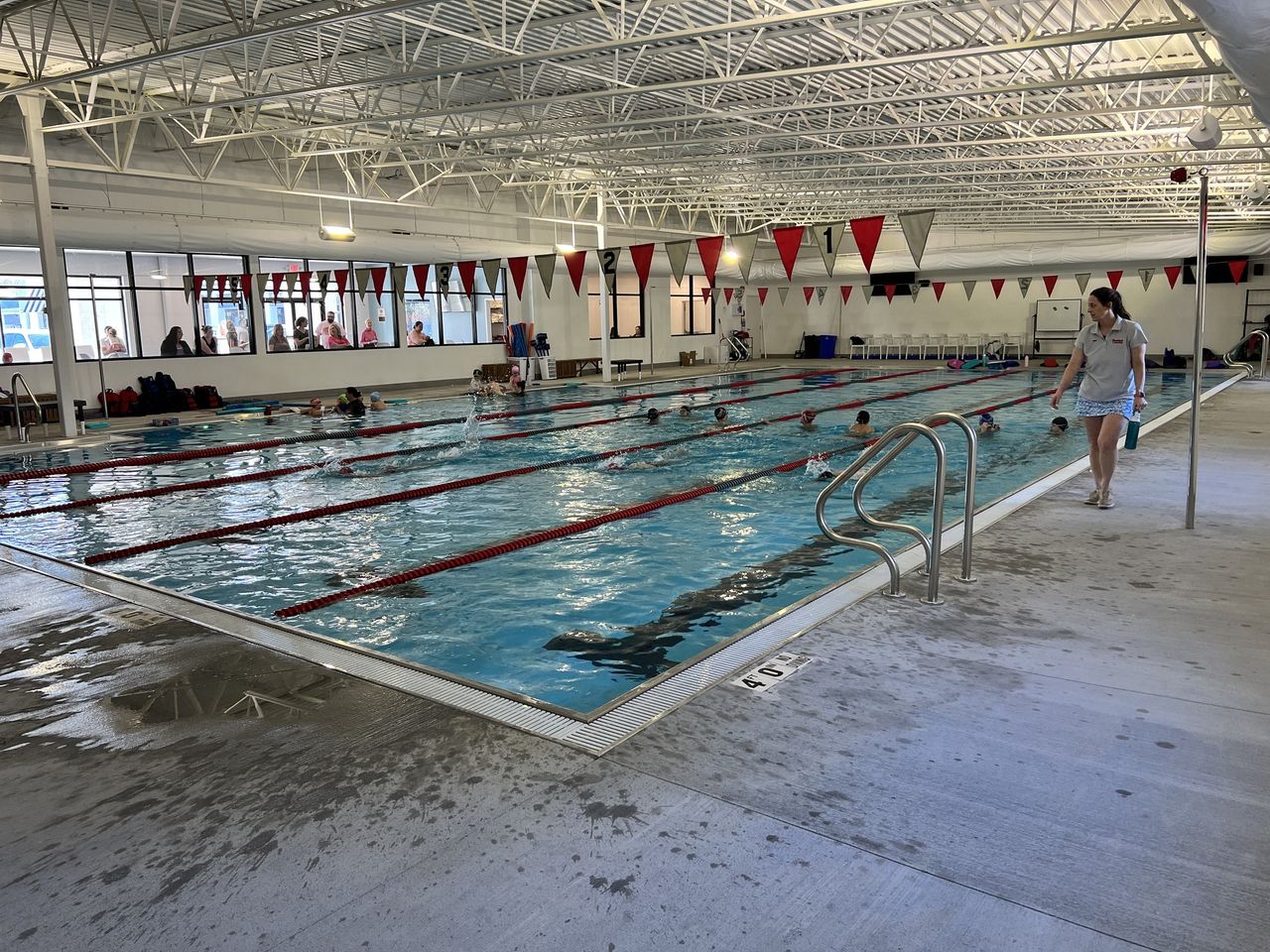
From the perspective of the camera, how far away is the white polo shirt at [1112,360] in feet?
20.4

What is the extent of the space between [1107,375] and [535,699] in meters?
4.85

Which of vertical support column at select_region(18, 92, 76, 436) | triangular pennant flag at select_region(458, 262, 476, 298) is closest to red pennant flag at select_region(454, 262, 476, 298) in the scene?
triangular pennant flag at select_region(458, 262, 476, 298)

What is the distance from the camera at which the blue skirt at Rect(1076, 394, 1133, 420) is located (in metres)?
6.27

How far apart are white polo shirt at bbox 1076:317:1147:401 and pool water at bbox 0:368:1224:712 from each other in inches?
66.5

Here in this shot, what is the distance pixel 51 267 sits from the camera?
1229cm

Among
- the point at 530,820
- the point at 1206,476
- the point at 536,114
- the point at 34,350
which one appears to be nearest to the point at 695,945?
the point at 530,820

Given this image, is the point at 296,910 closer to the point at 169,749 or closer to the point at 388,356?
the point at 169,749

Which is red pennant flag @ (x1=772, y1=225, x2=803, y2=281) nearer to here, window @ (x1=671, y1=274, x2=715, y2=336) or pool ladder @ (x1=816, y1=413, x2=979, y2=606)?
pool ladder @ (x1=816, y1=413, x2=979, y2=606)

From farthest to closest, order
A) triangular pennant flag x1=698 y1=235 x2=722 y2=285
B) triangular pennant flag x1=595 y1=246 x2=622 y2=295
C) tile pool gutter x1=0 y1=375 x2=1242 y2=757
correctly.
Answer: triangular pennant flag x1=595 y1=246 x2=622 y2=295 → triangular pennant flag x1=698 y1=235 x2=722 y2=285 → tile pool gutter x1=0 y1=375 x2=1242 y2=757

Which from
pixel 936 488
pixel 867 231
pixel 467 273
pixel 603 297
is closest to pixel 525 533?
pixel 936 488

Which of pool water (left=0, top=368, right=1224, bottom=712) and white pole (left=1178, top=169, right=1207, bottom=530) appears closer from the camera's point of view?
pool water (left=0, top=368, right=1224, bottom=712)

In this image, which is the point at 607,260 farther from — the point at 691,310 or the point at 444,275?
the point at 691,310

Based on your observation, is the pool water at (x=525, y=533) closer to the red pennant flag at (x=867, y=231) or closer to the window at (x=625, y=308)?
the red pennant flag at (x=867, y=231)

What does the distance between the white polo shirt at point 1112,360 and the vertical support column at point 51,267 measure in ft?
41.7
